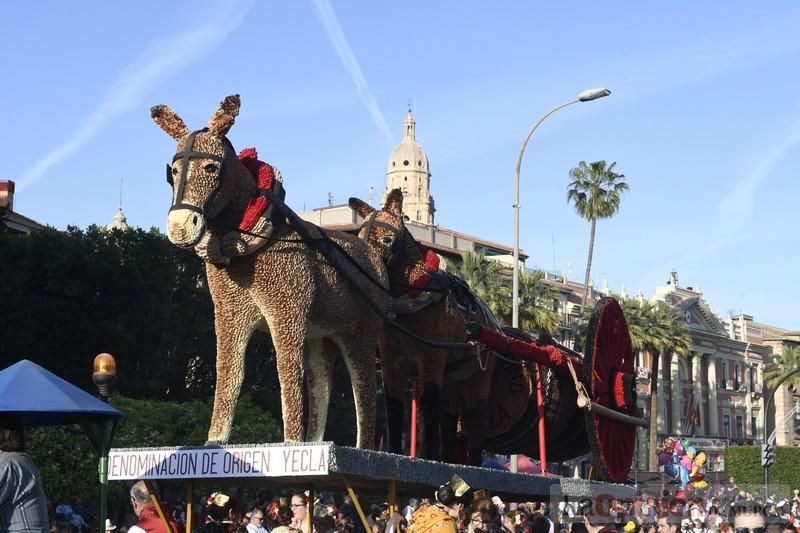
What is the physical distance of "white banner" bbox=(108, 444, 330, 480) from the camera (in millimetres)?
10062

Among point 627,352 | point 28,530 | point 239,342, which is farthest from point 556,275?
point 28,530

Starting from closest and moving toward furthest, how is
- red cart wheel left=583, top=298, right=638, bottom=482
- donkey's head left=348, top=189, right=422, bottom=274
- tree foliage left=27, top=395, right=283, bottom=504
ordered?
donkey's head left=348, top=189, right=422, bottom=274 → red cart wheel left=583, top=298, right=638, bottom=482 → tree foliage left=27, top=395, right=283, bottom=504

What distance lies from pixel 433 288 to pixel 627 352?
3974 mm

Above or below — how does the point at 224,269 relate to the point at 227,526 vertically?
above

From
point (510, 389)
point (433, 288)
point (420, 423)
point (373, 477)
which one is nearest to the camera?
point (373, 477)

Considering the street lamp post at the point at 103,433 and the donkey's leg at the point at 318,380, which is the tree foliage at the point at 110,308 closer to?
the street lamp post at the point at 103,433

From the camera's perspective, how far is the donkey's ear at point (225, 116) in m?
11.4

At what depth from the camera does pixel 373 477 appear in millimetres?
10789

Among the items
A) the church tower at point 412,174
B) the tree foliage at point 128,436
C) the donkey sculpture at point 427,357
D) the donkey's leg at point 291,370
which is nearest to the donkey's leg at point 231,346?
the donkey's leg at point 291,370

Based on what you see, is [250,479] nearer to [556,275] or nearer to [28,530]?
[28,530]

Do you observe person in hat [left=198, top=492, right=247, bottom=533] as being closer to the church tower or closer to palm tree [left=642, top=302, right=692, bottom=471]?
palm tree [left=642, top=302, right=692, bottom=471]

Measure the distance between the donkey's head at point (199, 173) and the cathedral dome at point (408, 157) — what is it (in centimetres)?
13300

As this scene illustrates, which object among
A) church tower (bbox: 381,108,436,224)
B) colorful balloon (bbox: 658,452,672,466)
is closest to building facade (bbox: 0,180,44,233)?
colorful balloon (bbox: 658,452,672,466)

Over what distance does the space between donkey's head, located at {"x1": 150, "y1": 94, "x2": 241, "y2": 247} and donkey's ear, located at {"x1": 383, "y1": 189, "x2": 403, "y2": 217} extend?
9.06 feet
